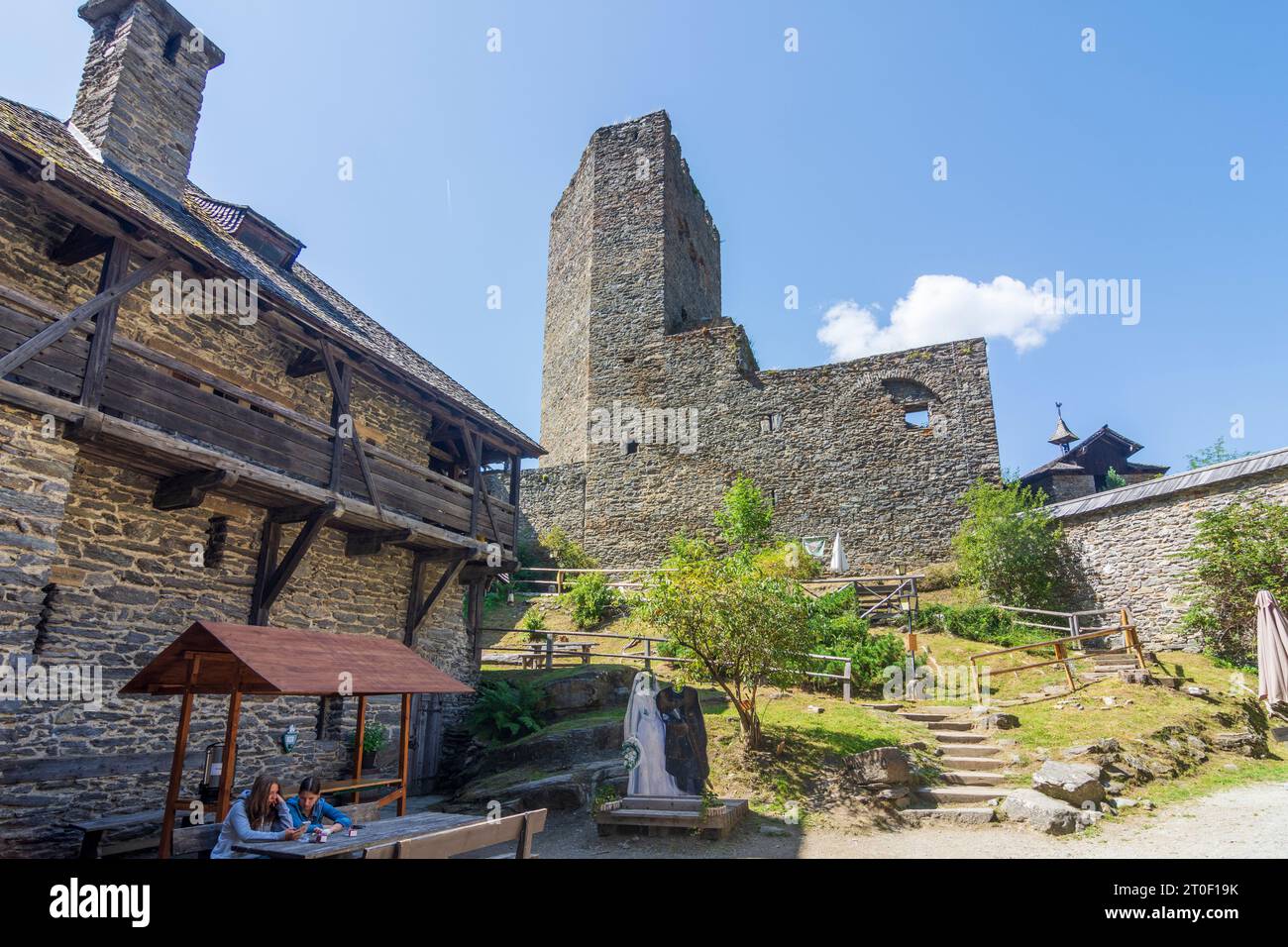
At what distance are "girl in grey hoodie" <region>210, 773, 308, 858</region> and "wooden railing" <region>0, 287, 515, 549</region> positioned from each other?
453 centimetres

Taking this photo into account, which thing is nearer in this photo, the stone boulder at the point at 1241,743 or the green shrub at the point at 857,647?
the stone boulder at the point at 1241,743

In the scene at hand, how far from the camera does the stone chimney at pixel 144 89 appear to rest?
10.8 m

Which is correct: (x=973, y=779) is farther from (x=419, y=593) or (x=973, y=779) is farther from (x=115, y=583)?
(x=115, y=583)

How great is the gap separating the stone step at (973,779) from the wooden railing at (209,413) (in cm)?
850

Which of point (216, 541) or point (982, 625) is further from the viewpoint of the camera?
point (982, 625)

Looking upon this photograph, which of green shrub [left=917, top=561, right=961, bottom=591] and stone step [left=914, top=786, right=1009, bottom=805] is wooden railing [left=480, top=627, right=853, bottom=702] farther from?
green shrub [left=917, top=561, right=961, bottom=591]

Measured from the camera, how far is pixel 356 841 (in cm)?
507

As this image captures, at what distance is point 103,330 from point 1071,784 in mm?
11886

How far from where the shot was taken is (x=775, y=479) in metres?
24.7

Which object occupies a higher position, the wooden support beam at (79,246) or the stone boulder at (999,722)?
the wooden support beam at (79,246)

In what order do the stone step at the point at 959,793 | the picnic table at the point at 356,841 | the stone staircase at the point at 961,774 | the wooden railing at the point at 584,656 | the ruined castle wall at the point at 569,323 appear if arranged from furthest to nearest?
the ruined castle wall at the point at 569,323, the wooden railing at the point at 584,656, the stone step at the point at 959,793, the stone staircase at the point at 961,774, the picnic table at the point at 356,841

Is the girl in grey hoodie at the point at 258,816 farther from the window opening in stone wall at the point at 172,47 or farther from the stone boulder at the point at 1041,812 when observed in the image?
the window opening in stone wall at the point at 172,47

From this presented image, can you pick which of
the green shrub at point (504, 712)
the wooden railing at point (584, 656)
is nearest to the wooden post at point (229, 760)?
the green shrub at point (504, 712)

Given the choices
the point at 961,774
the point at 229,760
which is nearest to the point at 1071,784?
the point at 961,774
